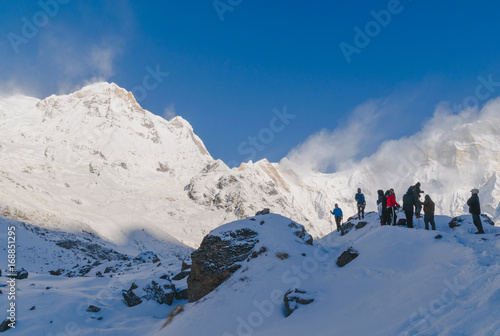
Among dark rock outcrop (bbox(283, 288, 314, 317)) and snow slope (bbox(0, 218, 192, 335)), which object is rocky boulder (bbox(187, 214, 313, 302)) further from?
dark rock outcrop (bbox(283, 288, 314, 317))

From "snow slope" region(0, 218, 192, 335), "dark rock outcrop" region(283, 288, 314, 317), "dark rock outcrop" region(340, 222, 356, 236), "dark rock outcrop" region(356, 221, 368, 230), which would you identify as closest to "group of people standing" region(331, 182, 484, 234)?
"dark rock outcrop" region(356, 221, 368, 230)

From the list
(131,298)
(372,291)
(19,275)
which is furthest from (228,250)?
(19,275)

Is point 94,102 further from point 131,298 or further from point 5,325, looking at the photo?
point 5,325

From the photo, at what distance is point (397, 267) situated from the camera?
32.1 feet

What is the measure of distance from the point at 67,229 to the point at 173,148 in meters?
118

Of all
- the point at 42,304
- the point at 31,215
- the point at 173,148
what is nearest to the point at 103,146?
the point at 173,148

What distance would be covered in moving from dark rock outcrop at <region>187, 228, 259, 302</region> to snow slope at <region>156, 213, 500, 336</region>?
0.61 metres

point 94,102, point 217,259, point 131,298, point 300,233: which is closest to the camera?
point 217,259

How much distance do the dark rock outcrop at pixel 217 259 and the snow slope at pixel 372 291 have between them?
609 millimetres

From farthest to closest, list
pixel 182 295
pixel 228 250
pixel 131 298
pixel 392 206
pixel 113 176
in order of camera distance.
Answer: pixel 113 176 → pixel 182 295 → pixel 131 298 → pixel 392 206 → pixel 228 250

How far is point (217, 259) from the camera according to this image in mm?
14797

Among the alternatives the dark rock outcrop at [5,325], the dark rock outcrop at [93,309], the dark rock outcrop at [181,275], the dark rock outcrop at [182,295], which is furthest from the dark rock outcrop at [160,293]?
the dark rock outcrop at [5,325]

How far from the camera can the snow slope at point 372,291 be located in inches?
247

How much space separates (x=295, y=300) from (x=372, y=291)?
8.16 feet
